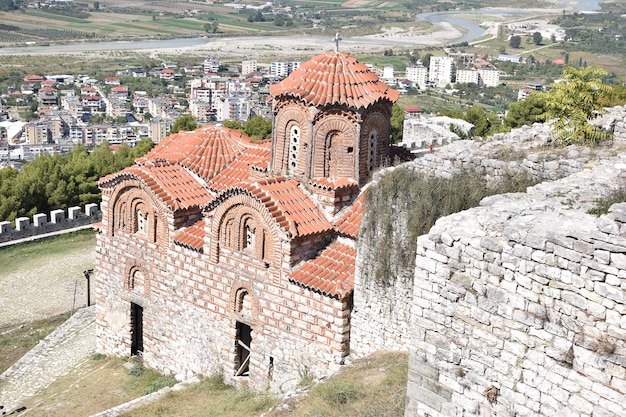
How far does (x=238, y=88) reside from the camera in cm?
10612

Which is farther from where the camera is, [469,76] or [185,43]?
[185,43]

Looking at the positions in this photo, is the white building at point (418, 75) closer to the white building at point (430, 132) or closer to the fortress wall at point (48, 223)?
the white building at point (430, 132)

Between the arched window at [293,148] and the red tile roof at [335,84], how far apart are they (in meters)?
0.71

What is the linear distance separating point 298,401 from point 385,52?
129 m

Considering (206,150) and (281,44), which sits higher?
(281,44)

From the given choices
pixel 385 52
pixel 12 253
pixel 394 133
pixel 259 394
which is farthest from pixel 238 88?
pixel 259 394

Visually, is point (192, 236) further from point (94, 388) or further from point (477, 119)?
point (477, 119)

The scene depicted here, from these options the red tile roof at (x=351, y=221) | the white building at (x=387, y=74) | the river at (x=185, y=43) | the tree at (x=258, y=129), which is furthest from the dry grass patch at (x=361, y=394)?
the river at (x=185, y=43)

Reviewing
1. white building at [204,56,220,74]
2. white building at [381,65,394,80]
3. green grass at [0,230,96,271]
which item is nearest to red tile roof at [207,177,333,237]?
green grass at [0,230,96,271]

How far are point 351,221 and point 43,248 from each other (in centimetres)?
1308

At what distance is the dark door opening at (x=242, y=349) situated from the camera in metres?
12.7

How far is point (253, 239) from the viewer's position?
39.6 feet

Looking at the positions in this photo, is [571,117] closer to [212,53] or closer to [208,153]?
[208,153]

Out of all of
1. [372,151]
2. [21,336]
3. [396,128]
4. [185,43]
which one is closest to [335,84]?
[372,151]
